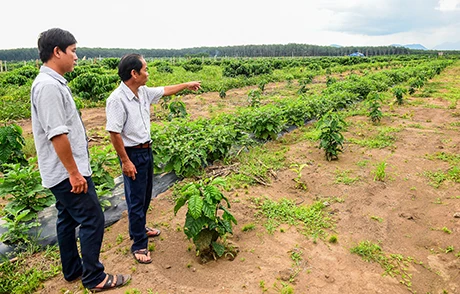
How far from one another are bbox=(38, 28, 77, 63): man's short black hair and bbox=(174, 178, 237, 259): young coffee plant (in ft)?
4.93

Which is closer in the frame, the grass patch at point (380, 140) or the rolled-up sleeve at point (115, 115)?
the rolled-up sleeve at point (115, 115)

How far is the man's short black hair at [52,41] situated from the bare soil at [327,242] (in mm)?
1910

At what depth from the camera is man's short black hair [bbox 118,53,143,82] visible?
2.68 metres

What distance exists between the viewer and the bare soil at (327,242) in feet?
9.15

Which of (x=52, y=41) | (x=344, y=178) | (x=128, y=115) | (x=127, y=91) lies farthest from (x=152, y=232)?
(x=344, y=178)

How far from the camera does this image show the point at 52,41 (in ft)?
6.88

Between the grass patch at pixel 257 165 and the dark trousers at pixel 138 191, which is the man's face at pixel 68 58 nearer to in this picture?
the dark trousers at pixel 138 191

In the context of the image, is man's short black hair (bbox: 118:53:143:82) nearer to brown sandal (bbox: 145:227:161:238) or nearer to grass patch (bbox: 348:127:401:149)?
brown sandal (bbox: 145:227:161:238)

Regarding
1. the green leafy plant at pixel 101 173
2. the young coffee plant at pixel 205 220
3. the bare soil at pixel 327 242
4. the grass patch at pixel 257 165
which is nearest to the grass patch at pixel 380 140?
the bare soil at pixel 327 242

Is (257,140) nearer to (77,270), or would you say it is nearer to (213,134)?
(213,134)

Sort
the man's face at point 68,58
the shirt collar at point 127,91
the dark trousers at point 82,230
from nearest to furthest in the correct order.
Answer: the man's face at point 68,58 < the dark trousers at point 82,230 < the shirt collar at point 127,91

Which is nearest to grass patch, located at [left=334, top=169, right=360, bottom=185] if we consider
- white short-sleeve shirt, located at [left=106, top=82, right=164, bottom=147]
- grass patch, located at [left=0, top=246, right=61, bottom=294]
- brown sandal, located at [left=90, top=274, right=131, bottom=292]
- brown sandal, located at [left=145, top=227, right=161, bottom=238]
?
brown sandal, located at [left=145, top=227, right=161, bottom=238]

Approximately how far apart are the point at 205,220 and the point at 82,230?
1001 millimetres

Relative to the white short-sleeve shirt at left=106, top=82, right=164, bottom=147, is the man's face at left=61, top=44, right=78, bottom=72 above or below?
above
